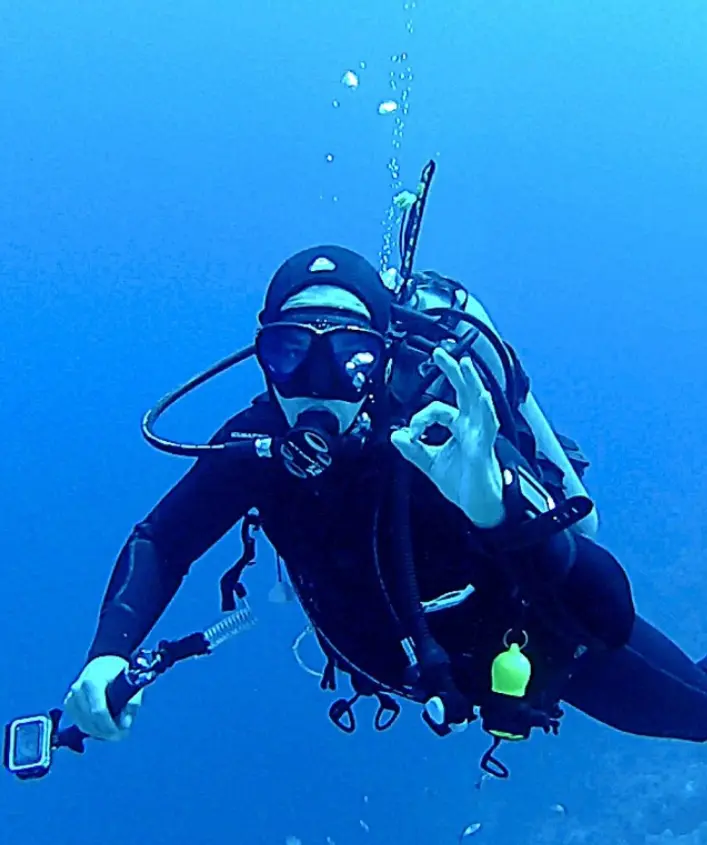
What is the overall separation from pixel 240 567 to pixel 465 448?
48.2 inches

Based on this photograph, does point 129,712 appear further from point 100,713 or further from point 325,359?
point 325,359

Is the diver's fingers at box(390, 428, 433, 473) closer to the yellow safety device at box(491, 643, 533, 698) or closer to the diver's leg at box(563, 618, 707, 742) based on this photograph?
the yellow safety device at box(491, 643, 533, 698)

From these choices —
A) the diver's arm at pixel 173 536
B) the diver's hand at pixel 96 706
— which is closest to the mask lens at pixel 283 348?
the diver's arm at pixel 173 536

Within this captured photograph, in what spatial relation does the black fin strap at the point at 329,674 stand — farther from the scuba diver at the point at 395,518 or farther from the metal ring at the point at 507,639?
the metal ring at the point at 507,639

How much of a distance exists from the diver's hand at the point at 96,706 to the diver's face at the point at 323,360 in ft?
3.00

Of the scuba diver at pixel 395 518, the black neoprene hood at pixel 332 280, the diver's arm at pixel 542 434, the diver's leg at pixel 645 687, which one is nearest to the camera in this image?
the scuba diver at pixel 395 518

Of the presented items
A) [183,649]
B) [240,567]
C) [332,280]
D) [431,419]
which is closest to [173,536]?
[240,567]

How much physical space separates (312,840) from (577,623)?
10.4 meters

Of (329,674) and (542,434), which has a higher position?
(542,434)

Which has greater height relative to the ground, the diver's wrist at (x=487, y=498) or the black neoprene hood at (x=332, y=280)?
the black neoprene hood at (x=332, y=280)

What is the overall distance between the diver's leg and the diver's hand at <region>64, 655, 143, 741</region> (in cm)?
160

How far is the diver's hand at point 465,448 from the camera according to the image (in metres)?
2.19

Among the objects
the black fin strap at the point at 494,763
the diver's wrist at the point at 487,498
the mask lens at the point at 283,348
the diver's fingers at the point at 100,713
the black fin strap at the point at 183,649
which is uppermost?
the mask lens at the point at 283,348

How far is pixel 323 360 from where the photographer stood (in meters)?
2.66
